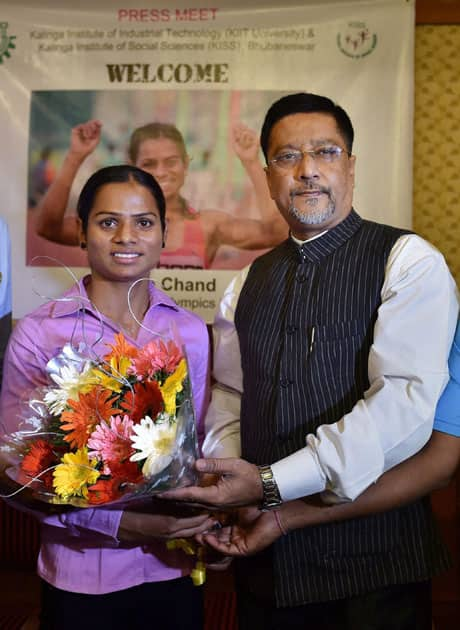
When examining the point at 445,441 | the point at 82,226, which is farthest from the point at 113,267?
the point at 445,441

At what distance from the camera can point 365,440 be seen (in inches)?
51.7

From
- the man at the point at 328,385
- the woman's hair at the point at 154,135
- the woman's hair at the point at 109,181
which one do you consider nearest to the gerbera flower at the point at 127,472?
the man at the point at 328,385

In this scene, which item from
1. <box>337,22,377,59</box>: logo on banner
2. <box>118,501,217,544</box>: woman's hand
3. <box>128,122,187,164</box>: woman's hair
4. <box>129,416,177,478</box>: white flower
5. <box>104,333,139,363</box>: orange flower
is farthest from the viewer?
<box>128,122,187,164</box>: woman's hair

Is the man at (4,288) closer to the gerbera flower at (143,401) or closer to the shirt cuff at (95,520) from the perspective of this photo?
the shirt cuff at (95,520)

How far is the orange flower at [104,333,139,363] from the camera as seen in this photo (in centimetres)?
126

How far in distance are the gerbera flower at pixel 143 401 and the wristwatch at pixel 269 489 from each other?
0.94 ft

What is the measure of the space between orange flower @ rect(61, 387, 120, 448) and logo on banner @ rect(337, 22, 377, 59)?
218cm

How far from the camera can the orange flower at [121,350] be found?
4.15 feet

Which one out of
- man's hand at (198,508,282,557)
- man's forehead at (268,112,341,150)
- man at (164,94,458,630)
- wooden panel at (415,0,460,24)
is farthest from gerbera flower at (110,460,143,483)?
wooden panel at (415,0,460,24)

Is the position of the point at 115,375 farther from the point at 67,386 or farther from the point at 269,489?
the point at 269,489

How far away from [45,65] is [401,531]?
8.04 ft

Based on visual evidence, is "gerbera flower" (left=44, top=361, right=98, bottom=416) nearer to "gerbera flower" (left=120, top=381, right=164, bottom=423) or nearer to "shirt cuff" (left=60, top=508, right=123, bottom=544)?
"gerbera flower" (left=120, top=381, right=164, bottom=423)

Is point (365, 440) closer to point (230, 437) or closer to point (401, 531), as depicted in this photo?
point (401, 531)

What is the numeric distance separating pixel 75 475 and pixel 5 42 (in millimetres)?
2410
